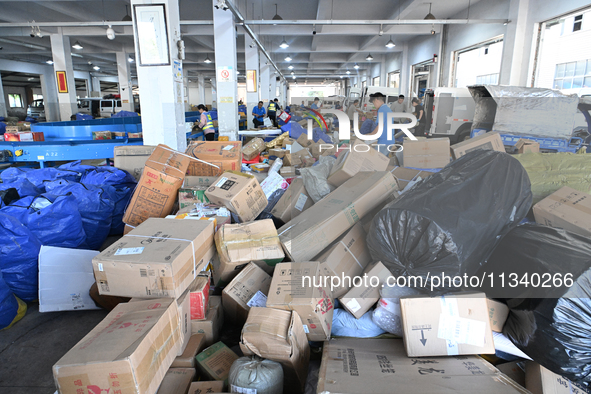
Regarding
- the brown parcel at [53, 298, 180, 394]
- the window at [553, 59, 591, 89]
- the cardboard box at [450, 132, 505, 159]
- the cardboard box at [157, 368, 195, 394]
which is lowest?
the cardboard box at [157, 368, 195, 394]

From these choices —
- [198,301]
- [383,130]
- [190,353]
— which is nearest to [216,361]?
[190,353]

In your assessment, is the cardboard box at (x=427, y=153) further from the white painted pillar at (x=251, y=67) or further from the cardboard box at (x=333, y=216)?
the white painted pillar at (x=251, y=67)

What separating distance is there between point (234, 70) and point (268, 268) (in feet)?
24.7

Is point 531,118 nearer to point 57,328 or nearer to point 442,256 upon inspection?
point 442,256

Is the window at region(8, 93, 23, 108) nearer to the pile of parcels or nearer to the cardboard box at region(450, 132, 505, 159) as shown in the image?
the pile of parcels

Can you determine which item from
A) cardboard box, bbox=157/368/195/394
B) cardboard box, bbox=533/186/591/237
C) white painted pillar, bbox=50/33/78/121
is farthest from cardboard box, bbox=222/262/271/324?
white painted pillar, bbox=50/33/78/121

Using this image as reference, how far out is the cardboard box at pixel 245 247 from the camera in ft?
7.24

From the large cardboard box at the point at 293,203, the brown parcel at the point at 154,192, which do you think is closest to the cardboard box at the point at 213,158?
the brown parcel at the point at 154,192

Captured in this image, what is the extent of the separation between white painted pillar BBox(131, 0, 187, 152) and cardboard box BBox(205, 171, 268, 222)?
2831 millimetres

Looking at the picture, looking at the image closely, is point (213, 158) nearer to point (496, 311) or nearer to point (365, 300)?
point (365, 300)

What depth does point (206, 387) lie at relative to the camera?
1.59m

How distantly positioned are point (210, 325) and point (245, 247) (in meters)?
0.51

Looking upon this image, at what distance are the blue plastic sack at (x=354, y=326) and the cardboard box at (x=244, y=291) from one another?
Answer: 0.47m

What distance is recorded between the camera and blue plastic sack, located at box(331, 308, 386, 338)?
6.29ft
